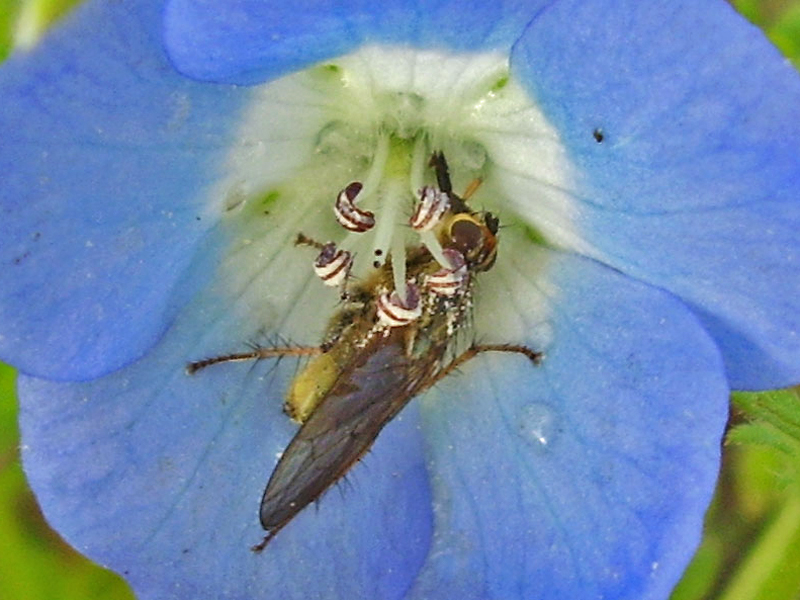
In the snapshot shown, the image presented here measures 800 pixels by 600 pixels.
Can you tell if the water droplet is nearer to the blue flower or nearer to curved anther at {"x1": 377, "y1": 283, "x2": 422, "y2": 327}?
the blue flower

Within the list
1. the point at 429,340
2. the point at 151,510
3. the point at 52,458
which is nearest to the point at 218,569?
the point at 151,510

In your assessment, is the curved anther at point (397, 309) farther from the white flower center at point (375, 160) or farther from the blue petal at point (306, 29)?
the blue petal at point (306, 29)

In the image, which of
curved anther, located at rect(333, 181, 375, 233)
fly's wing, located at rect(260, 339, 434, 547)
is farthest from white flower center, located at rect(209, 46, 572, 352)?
fly's wing, located at rect(260, 339, 434, 547)

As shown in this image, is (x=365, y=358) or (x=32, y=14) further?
(x=32, y=14)

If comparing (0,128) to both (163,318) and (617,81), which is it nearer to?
(163,318)

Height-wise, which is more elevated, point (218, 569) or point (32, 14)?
point (32, 14)

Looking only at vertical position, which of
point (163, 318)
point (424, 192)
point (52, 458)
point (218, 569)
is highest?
point (424, 192)

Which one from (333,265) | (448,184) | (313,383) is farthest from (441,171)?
(313,383)
